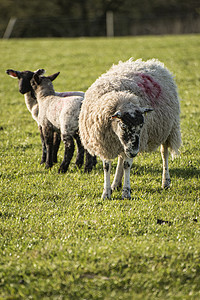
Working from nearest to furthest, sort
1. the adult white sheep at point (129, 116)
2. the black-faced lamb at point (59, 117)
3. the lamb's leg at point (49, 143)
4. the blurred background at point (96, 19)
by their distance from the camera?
the adult white sheep at point (129, 116) < the black-faced lamb at point (59, 117) < the lamb's leg at point (49, 143) < the blurred background at point (96, 19)

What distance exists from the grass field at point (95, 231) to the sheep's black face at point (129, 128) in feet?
2.63

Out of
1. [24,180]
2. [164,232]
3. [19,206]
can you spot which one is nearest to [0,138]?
[24,180]

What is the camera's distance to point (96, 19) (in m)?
37.5

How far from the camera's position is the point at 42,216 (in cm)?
514

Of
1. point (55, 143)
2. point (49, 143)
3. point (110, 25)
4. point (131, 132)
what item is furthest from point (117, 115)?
point (110, 25)

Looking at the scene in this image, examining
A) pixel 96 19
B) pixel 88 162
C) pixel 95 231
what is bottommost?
pixel 95 231

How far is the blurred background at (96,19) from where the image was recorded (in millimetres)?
35938

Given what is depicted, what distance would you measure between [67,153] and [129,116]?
206cm

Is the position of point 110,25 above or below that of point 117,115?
above

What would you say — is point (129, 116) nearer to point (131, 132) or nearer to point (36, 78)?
point (131, 132)

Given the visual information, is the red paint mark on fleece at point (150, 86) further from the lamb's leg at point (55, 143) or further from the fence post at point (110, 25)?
the fence post at point (110, 25)

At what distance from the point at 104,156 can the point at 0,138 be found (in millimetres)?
4440

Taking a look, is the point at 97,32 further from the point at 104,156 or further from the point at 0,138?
the point at 104,156

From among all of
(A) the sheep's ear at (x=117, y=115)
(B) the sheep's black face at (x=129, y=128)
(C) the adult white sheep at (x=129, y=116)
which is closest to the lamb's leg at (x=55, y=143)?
(C) the adult white sheep at (x=129, y=116)
